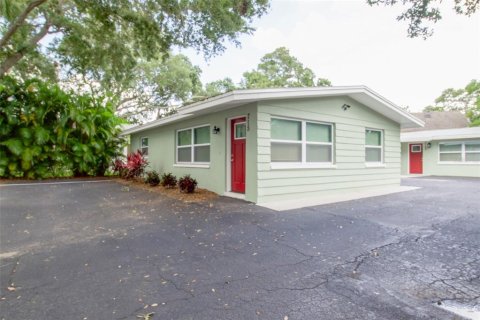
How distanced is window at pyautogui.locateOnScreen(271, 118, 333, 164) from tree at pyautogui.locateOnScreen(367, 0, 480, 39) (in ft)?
10.8

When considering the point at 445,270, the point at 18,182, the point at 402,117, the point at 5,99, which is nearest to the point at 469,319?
the point at 445,270

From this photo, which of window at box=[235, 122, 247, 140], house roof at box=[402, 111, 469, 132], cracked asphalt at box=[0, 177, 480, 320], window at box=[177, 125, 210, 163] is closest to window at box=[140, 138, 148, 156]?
window at box=[177, 125, 210, 163]

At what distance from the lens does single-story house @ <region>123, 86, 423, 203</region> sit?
6625mm

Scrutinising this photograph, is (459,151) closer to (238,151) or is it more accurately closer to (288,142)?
(288,142)

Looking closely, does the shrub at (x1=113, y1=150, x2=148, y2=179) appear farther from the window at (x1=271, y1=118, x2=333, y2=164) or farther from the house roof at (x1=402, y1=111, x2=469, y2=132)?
the house roof at (x1=402, y1=111, x2=469, y2=132)

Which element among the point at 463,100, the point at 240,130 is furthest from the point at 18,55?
the point at 463,100

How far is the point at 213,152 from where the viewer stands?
8.30 m

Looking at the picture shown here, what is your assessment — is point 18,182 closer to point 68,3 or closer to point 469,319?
point 68,3

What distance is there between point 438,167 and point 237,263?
18027 millimetres

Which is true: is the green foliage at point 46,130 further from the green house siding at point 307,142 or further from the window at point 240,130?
the window at point 240,130

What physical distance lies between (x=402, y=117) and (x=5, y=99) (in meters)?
15.2

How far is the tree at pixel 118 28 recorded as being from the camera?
268 inches

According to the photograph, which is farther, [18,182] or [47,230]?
[18,182]

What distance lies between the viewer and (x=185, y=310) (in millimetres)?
2145
